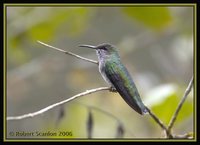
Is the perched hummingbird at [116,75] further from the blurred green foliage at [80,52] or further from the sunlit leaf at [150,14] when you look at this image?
the sunlit leaf at [150,14]

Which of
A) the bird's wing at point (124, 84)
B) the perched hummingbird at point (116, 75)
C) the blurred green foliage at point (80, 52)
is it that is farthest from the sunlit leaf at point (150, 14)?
the bird's wing at point (124, 84)

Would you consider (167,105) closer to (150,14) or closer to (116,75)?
(116,75)

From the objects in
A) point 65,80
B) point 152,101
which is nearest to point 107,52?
point 152,101

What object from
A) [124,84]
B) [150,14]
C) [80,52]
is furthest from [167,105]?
[80,52]

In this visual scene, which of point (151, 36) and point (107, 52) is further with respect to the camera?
point (151, 36)

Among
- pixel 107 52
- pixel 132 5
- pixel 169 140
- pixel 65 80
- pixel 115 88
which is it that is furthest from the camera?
pixel 65 80

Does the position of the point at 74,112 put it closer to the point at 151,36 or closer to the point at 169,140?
the point at 151,36

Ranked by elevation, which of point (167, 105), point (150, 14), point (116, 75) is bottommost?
point (167, 105)
